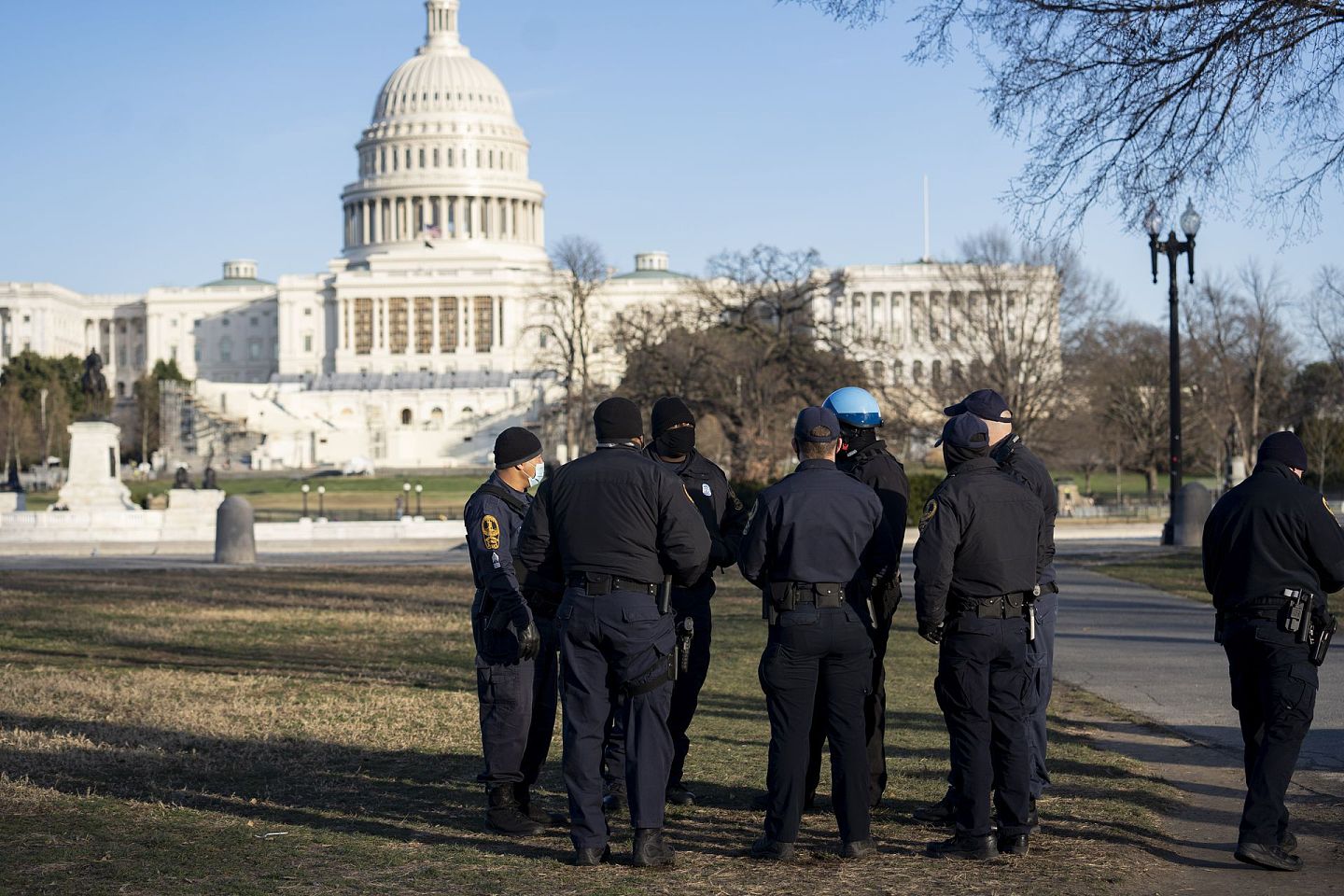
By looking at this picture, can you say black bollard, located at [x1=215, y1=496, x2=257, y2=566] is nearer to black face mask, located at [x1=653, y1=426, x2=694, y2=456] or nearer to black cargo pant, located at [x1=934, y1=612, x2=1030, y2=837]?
black face mask, located at [x1=653, y1=426, x2=694, y2=456]

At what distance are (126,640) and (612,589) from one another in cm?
1079

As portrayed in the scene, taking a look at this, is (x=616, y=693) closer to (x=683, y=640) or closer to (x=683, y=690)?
(x=683, y=640)

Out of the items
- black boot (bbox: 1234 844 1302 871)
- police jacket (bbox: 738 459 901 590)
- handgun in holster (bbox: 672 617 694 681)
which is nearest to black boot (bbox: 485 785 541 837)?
handgun in holster (bbox: 672 617 694 681)

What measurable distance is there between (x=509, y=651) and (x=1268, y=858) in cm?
349

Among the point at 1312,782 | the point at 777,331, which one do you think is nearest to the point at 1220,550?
the point at 1312,782

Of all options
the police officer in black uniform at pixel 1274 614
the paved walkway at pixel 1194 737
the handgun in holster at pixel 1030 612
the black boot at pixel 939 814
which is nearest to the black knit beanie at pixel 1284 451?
the police officer in black uniform at pixel 1274 614

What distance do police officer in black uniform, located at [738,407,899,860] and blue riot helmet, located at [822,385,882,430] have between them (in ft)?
3.49

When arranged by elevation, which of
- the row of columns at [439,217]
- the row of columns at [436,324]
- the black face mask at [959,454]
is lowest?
the black face mask at [959,454]

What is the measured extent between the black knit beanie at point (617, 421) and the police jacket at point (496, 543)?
665 millimetres

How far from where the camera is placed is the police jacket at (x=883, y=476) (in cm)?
827

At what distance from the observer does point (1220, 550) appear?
807 cm

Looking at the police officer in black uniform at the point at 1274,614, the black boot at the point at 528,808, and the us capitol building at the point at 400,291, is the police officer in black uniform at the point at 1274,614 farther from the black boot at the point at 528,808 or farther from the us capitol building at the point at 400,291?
the us capitol building at the point at 400,291

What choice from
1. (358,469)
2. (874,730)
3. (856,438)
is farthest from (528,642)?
(358,469)

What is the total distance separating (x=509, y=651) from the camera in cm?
820
